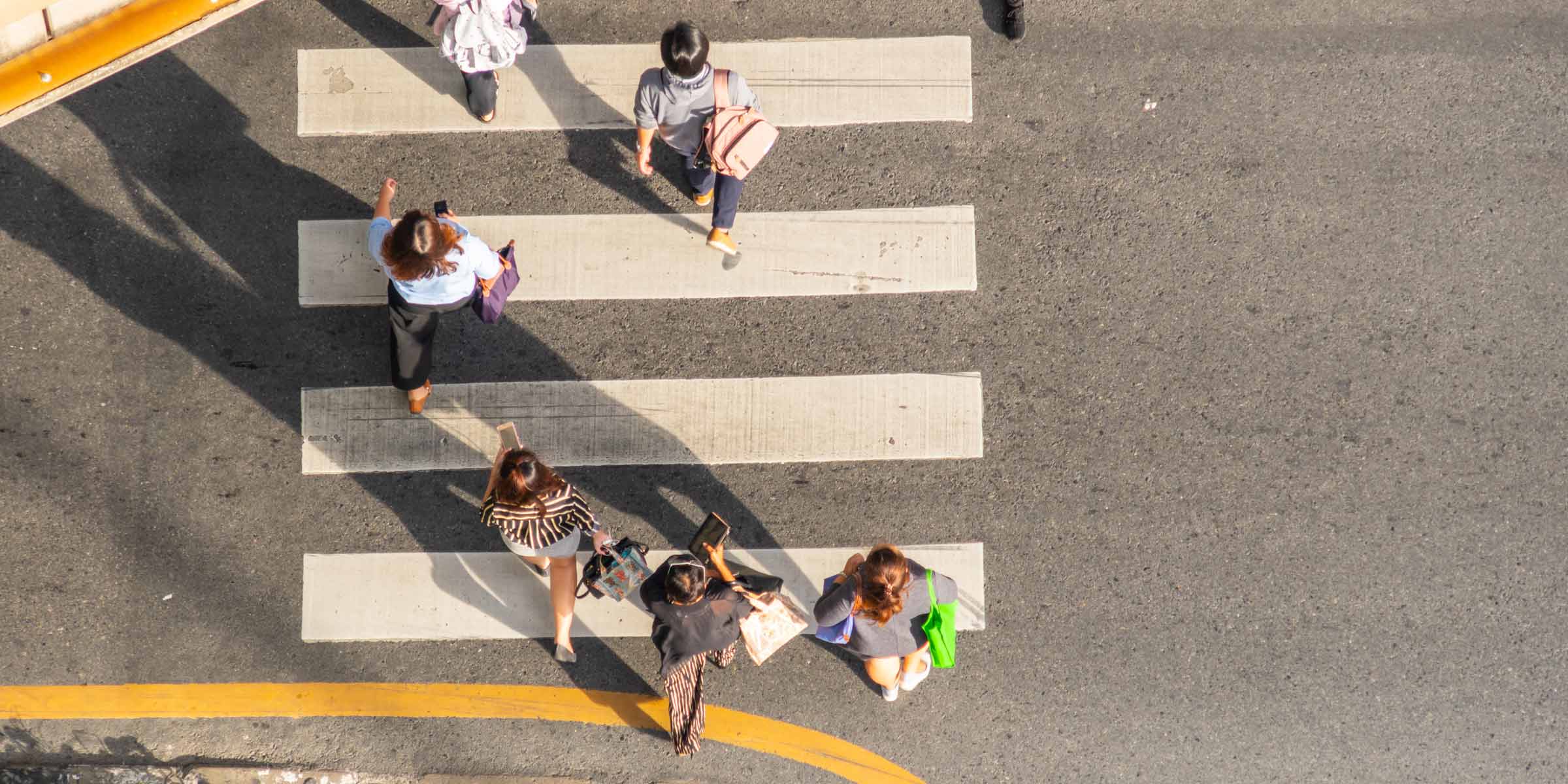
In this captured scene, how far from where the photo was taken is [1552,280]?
18.7 ft

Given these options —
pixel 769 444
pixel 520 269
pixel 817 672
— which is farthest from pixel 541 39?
pixel 817 672

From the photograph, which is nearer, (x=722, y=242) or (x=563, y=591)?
(x=563, y=591)

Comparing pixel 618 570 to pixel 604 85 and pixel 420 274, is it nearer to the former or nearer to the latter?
pixel 420 274

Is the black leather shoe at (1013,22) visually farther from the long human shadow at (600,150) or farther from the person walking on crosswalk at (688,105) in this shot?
the long human shadow at (600,150)

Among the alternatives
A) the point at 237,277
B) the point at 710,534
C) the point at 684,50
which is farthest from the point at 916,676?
the point at 237,277

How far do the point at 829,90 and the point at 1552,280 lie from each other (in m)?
4.56

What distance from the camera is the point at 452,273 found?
454 centimetres

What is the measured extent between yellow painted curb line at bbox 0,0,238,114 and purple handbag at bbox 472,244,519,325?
251 cm

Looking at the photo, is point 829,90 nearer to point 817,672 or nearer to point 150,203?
point 817,672

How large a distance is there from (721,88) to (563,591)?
286 cm

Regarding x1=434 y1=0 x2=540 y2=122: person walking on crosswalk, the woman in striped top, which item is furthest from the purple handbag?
x1=434 y1=0 x2=540 y2=122: person walking on crosswalk

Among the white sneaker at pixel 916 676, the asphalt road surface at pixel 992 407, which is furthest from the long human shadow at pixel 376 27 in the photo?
the white sneaker at pixel 916 676

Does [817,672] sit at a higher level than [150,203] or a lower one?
lower

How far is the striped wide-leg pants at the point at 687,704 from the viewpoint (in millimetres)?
5141
